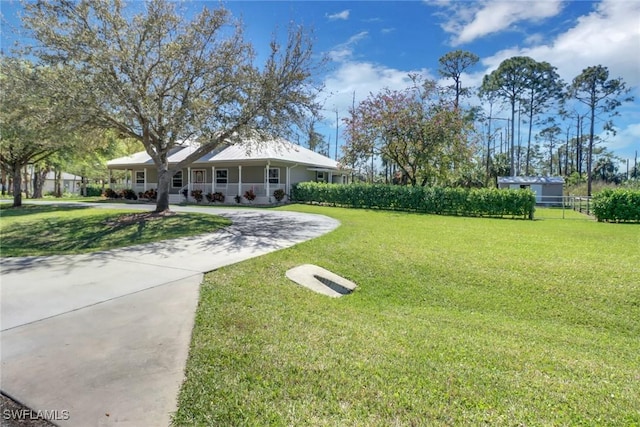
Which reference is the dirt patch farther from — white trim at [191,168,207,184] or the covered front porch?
white trim at [191,168,207,184]

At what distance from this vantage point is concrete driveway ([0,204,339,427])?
2.53 m

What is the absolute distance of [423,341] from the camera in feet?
12.6

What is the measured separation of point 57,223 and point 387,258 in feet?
41.3

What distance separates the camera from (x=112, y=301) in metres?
4.55

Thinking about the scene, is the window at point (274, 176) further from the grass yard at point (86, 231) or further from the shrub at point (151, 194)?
the grass yard at point (86, 231)

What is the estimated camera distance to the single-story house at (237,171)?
22.2 m

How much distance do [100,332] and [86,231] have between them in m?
9.13

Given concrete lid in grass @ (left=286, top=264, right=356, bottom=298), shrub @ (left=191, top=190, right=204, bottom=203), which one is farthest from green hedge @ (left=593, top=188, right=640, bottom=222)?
shrub @ (left=191, top=190, right=204, bottom=203)

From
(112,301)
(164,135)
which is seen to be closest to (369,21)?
(164,135)

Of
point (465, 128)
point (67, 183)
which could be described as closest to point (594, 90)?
point (465, 128)

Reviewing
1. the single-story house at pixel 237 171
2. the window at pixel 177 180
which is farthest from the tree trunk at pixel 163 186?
the window at pixel 177 180

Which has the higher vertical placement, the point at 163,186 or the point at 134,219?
the point at 163,186

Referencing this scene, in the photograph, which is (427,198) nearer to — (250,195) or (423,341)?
(250,195)

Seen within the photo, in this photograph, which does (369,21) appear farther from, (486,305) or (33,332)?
(33,332)
